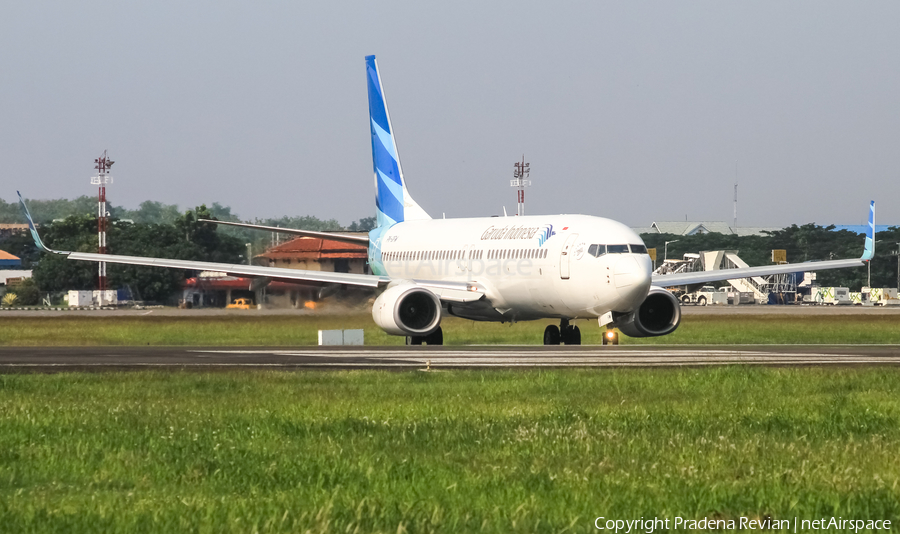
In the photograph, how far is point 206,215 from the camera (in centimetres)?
10338

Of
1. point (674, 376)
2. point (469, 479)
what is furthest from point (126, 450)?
point (674, 376)

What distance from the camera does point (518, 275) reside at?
A: 32812 millimetres

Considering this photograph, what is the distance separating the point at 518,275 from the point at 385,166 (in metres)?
11.3

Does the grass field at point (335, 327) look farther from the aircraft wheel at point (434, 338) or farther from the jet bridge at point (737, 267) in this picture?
the jet bridge at point (737, 267)

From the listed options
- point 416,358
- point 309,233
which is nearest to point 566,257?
point 416,358

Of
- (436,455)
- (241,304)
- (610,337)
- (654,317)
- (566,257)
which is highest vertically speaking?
(566,257)

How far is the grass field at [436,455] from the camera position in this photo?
25.0 feet

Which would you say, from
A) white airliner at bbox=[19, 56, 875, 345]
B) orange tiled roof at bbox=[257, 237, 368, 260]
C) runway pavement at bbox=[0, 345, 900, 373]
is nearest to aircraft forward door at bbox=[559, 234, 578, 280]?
white airliner at bbox=[19, 56, 875, 345]

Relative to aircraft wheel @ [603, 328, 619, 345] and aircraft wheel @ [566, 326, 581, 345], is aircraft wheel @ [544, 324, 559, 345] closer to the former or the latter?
aircraft wheel @ [566, 326, 581, 345]

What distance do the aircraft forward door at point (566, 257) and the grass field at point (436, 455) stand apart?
13909 mm

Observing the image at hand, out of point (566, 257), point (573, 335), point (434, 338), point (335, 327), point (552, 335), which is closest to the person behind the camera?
point (566, 257)

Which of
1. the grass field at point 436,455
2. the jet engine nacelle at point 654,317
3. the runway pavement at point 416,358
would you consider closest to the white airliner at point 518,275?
the jet engine nacelle at point 654,317

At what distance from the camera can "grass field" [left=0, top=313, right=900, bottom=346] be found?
1529 inches

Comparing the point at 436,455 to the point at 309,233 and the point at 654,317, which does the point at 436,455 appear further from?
the point at 309,233
